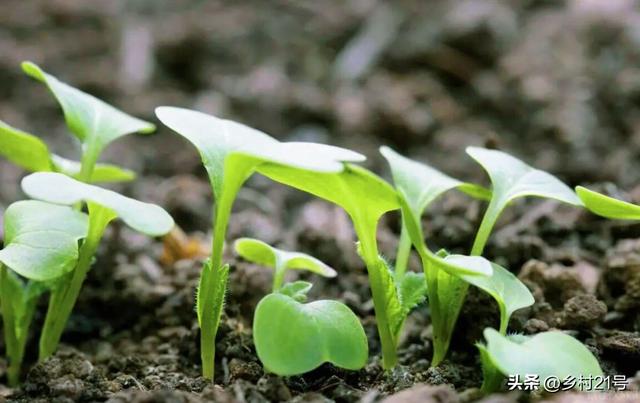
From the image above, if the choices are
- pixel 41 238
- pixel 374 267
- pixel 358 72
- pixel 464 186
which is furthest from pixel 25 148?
pixel 358 72

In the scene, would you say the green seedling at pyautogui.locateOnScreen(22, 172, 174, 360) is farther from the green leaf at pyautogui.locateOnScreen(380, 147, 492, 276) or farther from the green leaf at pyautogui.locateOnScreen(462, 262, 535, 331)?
the green leaf at pyautogui.locateOnScreen(462, 262, 535, 331)

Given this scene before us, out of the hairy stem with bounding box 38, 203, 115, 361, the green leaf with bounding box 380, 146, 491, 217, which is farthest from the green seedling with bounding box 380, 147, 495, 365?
the hairy stem with bounding box 38, 203, 115, 361

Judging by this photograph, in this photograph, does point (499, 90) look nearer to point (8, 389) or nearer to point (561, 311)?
point (561, 311)

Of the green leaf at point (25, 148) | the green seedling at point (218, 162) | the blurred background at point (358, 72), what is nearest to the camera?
the green seedling at point (218, 162)

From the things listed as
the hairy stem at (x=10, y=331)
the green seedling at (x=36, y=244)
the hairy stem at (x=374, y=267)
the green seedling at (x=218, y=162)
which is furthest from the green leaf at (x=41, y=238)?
the hairy stem at (x=374, y=267)

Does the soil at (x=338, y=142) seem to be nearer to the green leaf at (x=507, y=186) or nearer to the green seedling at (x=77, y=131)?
the green leaf at (x=507, y=186)

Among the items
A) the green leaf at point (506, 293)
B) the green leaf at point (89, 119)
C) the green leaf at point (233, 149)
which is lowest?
the green leaf at point (506, 293)

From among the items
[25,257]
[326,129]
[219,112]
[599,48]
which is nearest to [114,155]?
[219,112]
